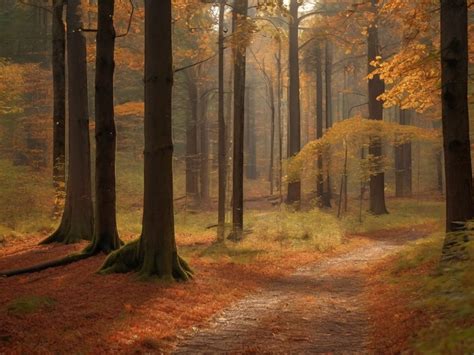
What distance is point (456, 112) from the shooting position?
8.27 m

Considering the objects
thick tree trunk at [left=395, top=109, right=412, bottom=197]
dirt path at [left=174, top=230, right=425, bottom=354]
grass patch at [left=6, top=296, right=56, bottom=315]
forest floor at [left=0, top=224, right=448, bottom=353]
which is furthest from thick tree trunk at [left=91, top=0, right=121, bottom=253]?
thick tree trunk at [left=395, top=109, right=412, bottom=197]

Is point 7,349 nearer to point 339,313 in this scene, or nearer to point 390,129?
point 339,313

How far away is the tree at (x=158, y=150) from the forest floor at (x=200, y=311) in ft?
1.93

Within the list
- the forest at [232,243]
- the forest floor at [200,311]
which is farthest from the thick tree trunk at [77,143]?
the forest floor at [200,311]

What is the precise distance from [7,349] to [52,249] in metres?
8.57

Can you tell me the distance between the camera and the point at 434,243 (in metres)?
10.7

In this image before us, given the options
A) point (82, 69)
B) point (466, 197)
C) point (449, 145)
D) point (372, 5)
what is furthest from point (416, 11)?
point (372, 5)

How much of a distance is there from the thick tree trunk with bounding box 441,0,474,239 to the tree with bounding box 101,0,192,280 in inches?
207

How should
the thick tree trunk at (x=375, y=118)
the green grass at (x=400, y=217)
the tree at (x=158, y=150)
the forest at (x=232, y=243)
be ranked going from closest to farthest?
the forest at (x=232, y=243), the tree at (x=158, y=150), the green grass at (x=400, y=217), the thick tree trunk at (x=375, y=118)

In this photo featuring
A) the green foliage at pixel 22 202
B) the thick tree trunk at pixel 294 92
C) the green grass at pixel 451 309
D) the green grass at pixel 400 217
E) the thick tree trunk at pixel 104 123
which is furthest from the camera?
the thick tree trunk at pixel 294 92

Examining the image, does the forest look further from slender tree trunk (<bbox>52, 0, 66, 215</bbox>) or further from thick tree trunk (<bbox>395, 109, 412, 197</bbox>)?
thick tree trunk (<bbox>395, 109, 412, 197</bbox>)

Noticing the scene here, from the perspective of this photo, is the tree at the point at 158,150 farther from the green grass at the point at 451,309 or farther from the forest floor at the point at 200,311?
the green grass at the point at 451,309

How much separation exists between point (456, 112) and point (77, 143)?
11061 mm

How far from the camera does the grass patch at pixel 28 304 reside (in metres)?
6.91
